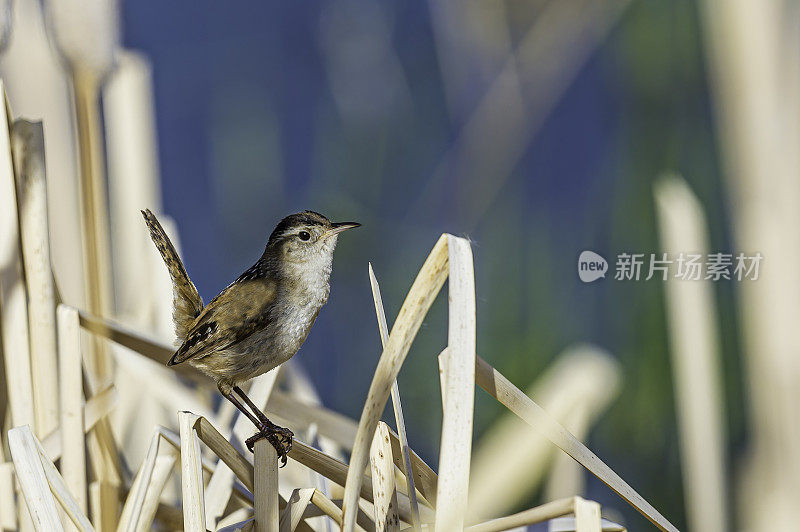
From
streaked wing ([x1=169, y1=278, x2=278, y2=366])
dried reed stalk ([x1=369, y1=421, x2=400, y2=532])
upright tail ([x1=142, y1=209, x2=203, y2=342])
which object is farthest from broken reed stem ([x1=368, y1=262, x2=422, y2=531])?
upright tail ([x1=142, y1=209, x2=203, y2=342])

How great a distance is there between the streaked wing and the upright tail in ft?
0.13

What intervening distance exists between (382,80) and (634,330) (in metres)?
0.81

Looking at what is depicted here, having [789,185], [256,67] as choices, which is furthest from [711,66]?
[256,67]

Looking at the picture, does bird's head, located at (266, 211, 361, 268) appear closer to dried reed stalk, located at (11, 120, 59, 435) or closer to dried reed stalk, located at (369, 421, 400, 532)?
dried reed stalk, located at (369, 421, 400, 532)

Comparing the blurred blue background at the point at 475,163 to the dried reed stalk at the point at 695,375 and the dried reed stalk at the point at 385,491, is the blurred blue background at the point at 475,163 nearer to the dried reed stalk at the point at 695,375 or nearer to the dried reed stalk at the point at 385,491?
the dried reed stalk at the point at 695,375

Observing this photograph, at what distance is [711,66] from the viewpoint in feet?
3.52

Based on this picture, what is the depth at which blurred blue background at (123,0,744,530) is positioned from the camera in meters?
1.35

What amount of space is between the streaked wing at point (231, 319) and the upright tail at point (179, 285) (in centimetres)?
4

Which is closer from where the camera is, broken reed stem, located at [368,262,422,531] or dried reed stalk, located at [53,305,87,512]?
broken reed stem, located at [368,262,422,531]

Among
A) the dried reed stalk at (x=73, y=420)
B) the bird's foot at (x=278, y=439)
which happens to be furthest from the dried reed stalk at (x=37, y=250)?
the bird's foot at (x=278, y=439)

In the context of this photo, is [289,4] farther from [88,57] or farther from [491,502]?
[491,502]

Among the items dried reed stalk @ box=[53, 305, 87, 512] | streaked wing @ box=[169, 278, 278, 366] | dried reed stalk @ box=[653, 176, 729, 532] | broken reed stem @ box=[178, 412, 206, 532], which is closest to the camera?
broken reed stem @ box=[178, 412, 206, 532]

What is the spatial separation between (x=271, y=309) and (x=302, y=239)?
0.08 metres

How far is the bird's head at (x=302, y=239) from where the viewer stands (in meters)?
0.69
